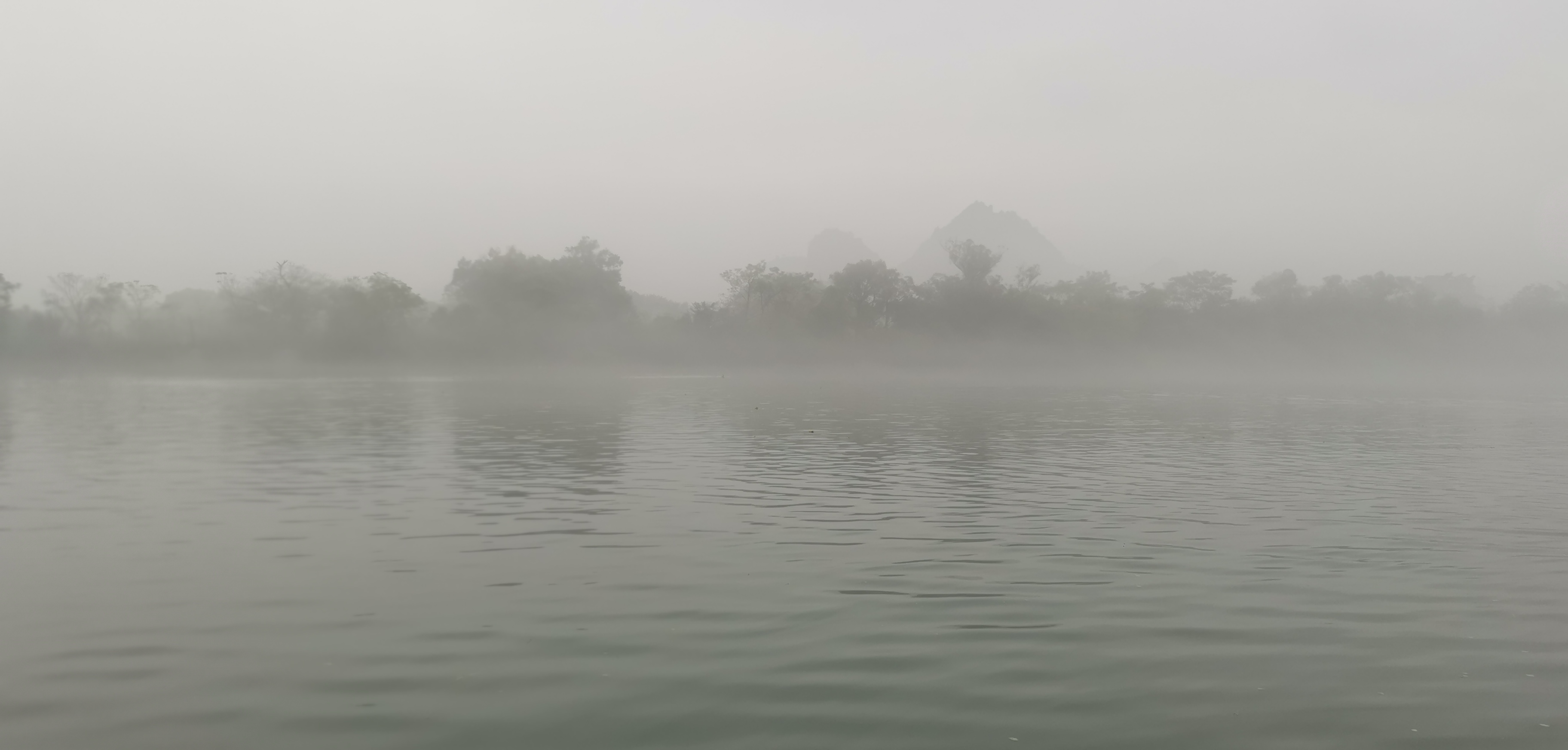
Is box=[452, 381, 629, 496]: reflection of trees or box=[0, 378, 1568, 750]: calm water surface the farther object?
box=[452, 381, 629, 496]: reflection of trees

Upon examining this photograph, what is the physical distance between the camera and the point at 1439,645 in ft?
41.0

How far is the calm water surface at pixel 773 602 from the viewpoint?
9.65 meters

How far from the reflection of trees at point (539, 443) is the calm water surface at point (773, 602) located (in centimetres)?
42

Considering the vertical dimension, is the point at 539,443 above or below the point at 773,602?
above

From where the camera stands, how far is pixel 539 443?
40031 millimetres

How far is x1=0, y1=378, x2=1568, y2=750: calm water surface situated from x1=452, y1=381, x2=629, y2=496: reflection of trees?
422mm

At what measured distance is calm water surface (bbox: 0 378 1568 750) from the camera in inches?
380

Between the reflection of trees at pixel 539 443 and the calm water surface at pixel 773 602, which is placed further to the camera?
the reflection of trees at pixel 539 443

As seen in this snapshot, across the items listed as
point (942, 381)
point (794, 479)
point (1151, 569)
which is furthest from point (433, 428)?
point (942, 381)

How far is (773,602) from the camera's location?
47.1ft

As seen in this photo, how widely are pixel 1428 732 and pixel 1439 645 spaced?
3.71 m

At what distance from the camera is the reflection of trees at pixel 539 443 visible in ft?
92.6

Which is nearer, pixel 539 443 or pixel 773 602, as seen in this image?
pixel 773 602

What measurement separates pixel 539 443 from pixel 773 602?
91.0ft
